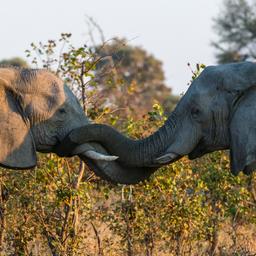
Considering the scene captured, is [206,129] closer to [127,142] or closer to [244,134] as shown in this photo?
[244,134]

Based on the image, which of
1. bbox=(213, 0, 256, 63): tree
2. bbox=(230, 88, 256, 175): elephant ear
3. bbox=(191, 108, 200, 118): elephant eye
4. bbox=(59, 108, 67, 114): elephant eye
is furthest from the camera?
bbox=(213, 0, 256, 63): tree

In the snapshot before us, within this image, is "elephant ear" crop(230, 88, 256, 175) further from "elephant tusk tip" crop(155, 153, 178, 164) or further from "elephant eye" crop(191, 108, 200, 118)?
"elephant tusk tip" crop(155, 153, 178, 164)

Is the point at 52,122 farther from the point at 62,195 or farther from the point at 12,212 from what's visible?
the point at 12,212

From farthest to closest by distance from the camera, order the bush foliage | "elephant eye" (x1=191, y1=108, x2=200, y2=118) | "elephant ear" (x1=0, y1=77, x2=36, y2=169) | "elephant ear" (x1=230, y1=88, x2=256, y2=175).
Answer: the bush foliage < "elephant ear" (x1=0, y1=77, x2=36, y2=169) < "elephant eye" (x1=191, y1=108, x2=200, y2=118) < "elephant ear" (x1=230, y1=88, x2=256, y2=175)

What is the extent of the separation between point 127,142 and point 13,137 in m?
0.68

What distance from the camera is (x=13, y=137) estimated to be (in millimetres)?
5980

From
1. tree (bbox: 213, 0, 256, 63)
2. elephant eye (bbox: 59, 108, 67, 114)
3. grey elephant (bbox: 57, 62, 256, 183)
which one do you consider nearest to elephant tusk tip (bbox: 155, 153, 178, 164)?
grey elephant (bbox: 57, 62, 256, 183)

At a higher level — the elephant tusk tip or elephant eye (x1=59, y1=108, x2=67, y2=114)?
elephant eye (x1=59, y1=108, x2=67, y2=114)

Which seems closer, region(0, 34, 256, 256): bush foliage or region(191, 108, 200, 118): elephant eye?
region(191, 108, 200, 118): elephant eye

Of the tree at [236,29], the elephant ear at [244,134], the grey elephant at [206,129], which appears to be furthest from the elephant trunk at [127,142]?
the tree at [236,29]

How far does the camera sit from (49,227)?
289 inches

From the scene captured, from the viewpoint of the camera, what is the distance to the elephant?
5.98 metres

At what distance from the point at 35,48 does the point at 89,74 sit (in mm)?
717

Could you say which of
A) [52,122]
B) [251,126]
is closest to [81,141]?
[52,122]
